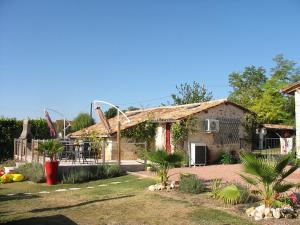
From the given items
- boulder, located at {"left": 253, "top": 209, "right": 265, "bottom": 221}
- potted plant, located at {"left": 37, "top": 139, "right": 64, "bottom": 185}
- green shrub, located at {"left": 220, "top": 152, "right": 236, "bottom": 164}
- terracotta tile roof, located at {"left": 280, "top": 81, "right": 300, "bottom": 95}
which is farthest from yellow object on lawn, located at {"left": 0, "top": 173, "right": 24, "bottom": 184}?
terracotta tile roof, located at {"left": 280, "top": 81, "right": 300, "bottom": 95}

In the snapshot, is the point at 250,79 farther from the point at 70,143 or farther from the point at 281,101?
the point at 70,143

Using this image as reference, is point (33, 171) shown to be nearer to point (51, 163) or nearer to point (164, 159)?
point (51, 163)

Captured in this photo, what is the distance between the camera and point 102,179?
16.8m

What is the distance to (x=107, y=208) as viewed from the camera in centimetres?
1025

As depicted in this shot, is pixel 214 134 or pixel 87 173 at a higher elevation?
pixel 214 134

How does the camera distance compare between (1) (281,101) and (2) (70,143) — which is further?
(1) (281,101)

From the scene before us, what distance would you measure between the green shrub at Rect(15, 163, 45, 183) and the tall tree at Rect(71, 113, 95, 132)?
57.0 feet

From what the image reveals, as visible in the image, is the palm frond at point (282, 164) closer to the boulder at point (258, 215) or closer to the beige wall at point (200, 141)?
the boulder at point (258, 215)

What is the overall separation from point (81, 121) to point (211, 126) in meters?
17.0

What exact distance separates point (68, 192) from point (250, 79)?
1823 inches

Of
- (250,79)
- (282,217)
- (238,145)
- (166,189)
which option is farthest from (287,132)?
(282,217)

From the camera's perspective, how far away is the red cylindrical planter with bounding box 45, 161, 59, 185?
15914 millimetres

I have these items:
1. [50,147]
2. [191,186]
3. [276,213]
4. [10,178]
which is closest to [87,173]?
[50,147]

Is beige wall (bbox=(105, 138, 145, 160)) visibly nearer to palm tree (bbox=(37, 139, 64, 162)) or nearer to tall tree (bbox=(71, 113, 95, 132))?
palm tree (bbox=(37, 139, 64, 162))
